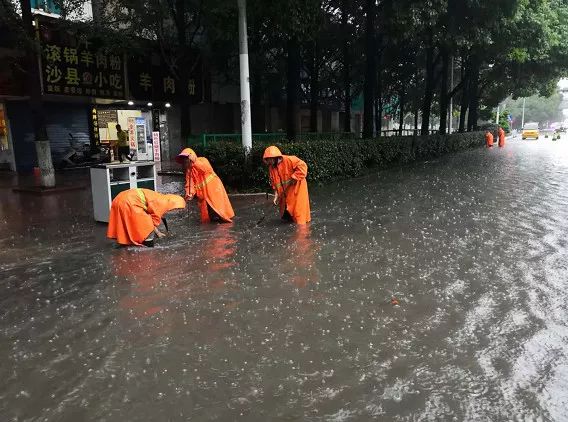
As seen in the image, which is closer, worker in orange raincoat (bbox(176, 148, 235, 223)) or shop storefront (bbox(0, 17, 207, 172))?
worker in orange raincoat (bbox(176, 148, 235, 223))

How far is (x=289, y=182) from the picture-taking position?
27.2 ft

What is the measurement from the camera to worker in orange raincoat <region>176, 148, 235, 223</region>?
8.28m

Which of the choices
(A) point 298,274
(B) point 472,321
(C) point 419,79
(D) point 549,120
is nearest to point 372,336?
(B) point 472,321

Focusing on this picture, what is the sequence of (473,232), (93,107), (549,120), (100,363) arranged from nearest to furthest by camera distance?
(100,363) < (473,232) < (93,107) < (549,120)

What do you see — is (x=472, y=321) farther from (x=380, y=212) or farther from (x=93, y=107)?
(x=93, y=107)

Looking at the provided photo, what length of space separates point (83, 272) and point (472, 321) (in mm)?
4242

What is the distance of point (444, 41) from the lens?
666 inches

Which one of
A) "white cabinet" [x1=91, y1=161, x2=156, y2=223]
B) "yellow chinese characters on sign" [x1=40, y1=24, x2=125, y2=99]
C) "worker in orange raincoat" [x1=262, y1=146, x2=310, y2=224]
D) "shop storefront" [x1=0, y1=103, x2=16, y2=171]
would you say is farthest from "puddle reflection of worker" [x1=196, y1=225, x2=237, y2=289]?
"shop storefront" [x1=0, y1=103, x2=16, y2=171]

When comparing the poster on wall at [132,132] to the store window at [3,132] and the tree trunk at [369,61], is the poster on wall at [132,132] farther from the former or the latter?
the tree trunk at [369,61]

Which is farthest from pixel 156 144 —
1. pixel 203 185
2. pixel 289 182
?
pixel 289 182

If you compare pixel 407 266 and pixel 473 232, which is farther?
pixel 473 232

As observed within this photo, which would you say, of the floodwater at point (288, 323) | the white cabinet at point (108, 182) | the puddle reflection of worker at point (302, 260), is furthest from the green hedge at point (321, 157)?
the puddle reflection of worker at point (302, 260)

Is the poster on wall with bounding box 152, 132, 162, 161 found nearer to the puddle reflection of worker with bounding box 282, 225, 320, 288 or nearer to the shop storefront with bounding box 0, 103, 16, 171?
the shop storefront with bounding box 0, 103, 16, 171

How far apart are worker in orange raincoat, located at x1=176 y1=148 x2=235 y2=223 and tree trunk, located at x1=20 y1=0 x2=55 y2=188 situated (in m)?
5.25
